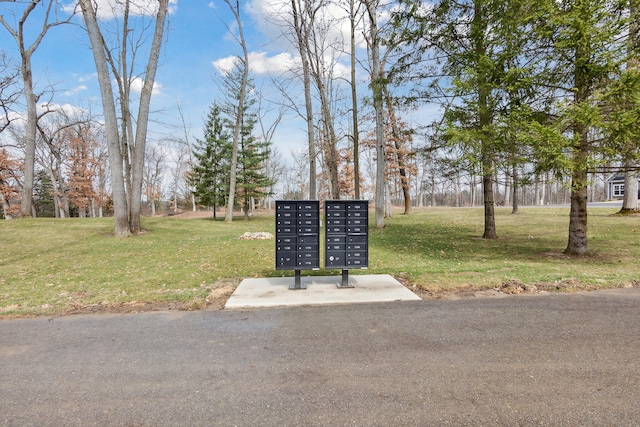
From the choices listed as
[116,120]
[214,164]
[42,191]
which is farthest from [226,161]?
[42,191]

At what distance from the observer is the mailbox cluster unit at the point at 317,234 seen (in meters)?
5.56

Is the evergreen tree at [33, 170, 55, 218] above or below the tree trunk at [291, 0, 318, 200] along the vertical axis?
below

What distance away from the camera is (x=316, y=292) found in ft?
18.1

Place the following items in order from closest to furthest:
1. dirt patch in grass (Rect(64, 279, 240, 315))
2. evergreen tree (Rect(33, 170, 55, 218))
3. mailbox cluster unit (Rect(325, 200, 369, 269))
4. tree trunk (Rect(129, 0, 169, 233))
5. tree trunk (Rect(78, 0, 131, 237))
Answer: dirt patch in grass (Rect(64, 279, 240, 315))
mailbox cluster unit (Rect(325, 200, 369, 269))
tree trunk (Rect(78, 0, 131, 237))
tree trunk (Rect(129, 0, 169, 233))
evergreen tree (Rect(33, 170, 55, 218))

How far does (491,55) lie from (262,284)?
7702mm

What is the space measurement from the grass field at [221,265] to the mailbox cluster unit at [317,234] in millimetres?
1206

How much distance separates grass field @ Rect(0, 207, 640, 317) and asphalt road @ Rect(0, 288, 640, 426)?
1086mm

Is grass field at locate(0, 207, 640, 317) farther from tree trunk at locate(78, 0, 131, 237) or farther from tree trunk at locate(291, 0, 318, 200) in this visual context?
tree trunk at locate(291, 0, 318, 200)

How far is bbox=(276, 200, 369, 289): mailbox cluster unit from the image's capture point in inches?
219

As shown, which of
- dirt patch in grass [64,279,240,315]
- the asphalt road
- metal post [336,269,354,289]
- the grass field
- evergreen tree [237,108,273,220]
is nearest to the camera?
the asphalt road

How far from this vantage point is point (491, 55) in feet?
26.5

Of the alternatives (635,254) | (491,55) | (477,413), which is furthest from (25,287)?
(635,254)

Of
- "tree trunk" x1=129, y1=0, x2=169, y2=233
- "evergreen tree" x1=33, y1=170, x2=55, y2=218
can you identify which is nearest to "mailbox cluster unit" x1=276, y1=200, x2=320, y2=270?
"tree trunk" x1=129, y1=0, x2=169, y2=233

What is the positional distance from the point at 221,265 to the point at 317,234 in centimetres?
339
